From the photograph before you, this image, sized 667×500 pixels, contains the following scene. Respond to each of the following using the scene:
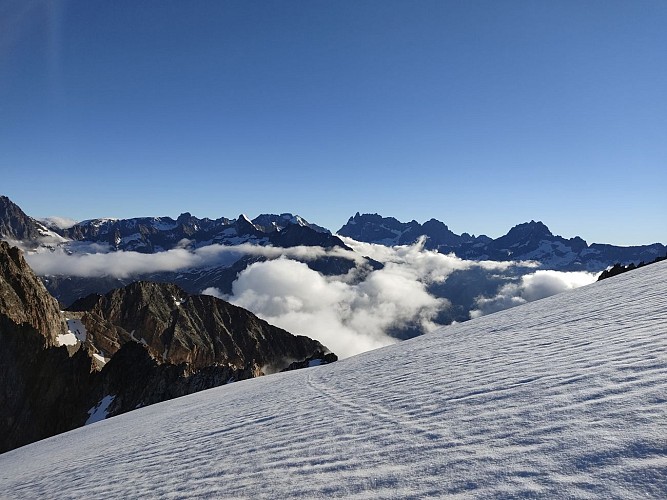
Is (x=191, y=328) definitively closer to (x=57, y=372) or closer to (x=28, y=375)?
(x=57, y=372)

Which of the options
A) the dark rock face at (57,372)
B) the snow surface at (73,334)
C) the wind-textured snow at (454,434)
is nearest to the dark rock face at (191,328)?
the snow surface at (73,334)

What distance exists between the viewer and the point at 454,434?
515 centimetres

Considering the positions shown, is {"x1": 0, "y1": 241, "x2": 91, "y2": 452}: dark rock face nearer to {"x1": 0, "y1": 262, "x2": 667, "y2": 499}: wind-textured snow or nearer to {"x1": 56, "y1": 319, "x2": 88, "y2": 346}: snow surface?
{"x1": 56, "y1": 319, "x2": 88, "y2": 346}: snow surface

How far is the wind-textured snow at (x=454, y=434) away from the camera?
3.80m

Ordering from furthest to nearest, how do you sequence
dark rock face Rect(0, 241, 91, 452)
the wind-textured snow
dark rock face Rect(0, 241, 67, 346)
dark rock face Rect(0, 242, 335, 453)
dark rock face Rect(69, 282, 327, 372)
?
dark rock face Rect(69, 282, 327, 372), dark rock face Rect(0, 241, 67, 346), dark rock face Rect(0, 242, 335, 453), dark rock face Rect(0, 241, 91, 452), the wind-textured snow

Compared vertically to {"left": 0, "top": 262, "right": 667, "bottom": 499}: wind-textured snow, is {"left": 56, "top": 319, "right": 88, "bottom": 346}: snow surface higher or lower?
higher

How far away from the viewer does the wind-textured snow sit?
12.5 feet

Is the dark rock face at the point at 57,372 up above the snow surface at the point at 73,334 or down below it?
below

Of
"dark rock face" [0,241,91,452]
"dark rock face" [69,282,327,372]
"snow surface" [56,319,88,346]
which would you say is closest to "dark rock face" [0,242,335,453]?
"dark rock face" [0,241,91,452]

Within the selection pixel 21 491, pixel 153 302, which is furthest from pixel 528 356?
pixel 153 302

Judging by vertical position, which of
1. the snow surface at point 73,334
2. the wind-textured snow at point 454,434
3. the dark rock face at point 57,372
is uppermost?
the snow surface at point 73,334

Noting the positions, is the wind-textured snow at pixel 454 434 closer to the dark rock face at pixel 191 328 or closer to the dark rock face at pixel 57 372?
the dark rock face at pixel 57 372

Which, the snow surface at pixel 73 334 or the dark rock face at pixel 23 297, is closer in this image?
the dark rock face at pixel 23 297

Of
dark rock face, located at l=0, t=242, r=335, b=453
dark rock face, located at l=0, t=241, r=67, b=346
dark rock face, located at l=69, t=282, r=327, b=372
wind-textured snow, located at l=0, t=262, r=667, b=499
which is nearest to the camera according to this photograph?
wind-textured snow, located at l=0, t=262, r=667, b=499
